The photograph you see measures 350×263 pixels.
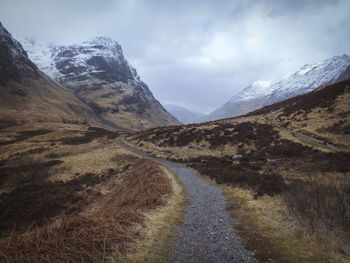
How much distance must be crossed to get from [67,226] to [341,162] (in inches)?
885

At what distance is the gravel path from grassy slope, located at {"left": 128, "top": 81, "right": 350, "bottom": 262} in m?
0.58

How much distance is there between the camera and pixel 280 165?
19.1 meters

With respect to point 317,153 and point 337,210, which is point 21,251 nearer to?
point 337,210

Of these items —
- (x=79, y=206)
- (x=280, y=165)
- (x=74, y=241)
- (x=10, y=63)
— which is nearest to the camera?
(x=74, y=241)

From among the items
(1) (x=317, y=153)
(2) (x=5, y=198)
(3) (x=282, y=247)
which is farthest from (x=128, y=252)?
(1) (x=317, y=153)

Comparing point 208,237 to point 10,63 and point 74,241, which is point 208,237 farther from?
point 10,63

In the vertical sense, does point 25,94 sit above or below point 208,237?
above

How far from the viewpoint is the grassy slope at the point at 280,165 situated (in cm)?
544

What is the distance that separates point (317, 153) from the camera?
19719 mm

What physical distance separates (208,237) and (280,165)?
1675 cm

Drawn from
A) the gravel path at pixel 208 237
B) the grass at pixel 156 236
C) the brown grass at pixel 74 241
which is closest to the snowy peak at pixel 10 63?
the brown grass at pixel 74 241

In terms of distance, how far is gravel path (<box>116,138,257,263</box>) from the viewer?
17.4 feet

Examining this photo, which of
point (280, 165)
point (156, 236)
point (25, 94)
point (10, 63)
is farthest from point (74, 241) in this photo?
point (10, 63)

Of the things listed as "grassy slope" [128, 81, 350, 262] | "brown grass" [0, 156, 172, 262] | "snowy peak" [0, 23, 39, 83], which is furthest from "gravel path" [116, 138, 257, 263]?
"snowy peak" [0, 23, 39, 83]
